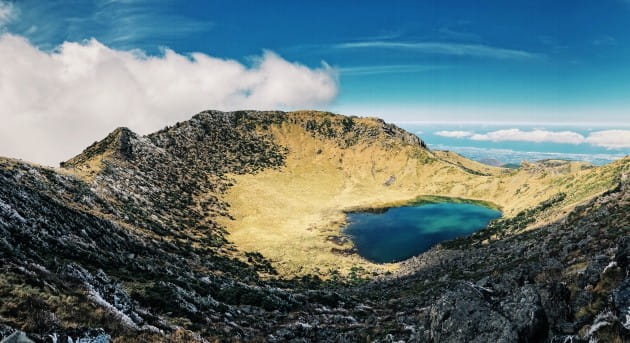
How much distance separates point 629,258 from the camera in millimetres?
15633

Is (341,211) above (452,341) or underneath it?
underneath

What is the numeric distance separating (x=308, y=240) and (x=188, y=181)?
59.6 m

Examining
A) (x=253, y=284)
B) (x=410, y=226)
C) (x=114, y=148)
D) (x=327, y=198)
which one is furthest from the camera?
(x=327, y=198)

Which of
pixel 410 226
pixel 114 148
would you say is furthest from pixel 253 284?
pixel 114 148

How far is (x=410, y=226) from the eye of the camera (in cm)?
12450

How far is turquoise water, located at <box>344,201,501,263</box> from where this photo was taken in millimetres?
98550

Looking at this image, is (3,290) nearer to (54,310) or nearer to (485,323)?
(54,310)

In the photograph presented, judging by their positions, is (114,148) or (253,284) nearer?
(253,284)

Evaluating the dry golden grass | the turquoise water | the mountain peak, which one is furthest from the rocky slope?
the mountain peak

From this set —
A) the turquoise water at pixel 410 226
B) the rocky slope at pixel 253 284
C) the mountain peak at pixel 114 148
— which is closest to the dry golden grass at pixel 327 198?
the rocky slope at pixel 253 284

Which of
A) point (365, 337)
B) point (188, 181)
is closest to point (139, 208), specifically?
point (188, 181)

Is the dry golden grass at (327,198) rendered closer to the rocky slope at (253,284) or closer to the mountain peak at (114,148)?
the rocky slope at (253,284)

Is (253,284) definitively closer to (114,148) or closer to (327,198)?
(114,148)

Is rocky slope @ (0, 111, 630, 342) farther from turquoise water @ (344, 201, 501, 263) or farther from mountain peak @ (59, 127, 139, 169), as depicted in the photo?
mountain peak @ (59, 127, 139, 169)
